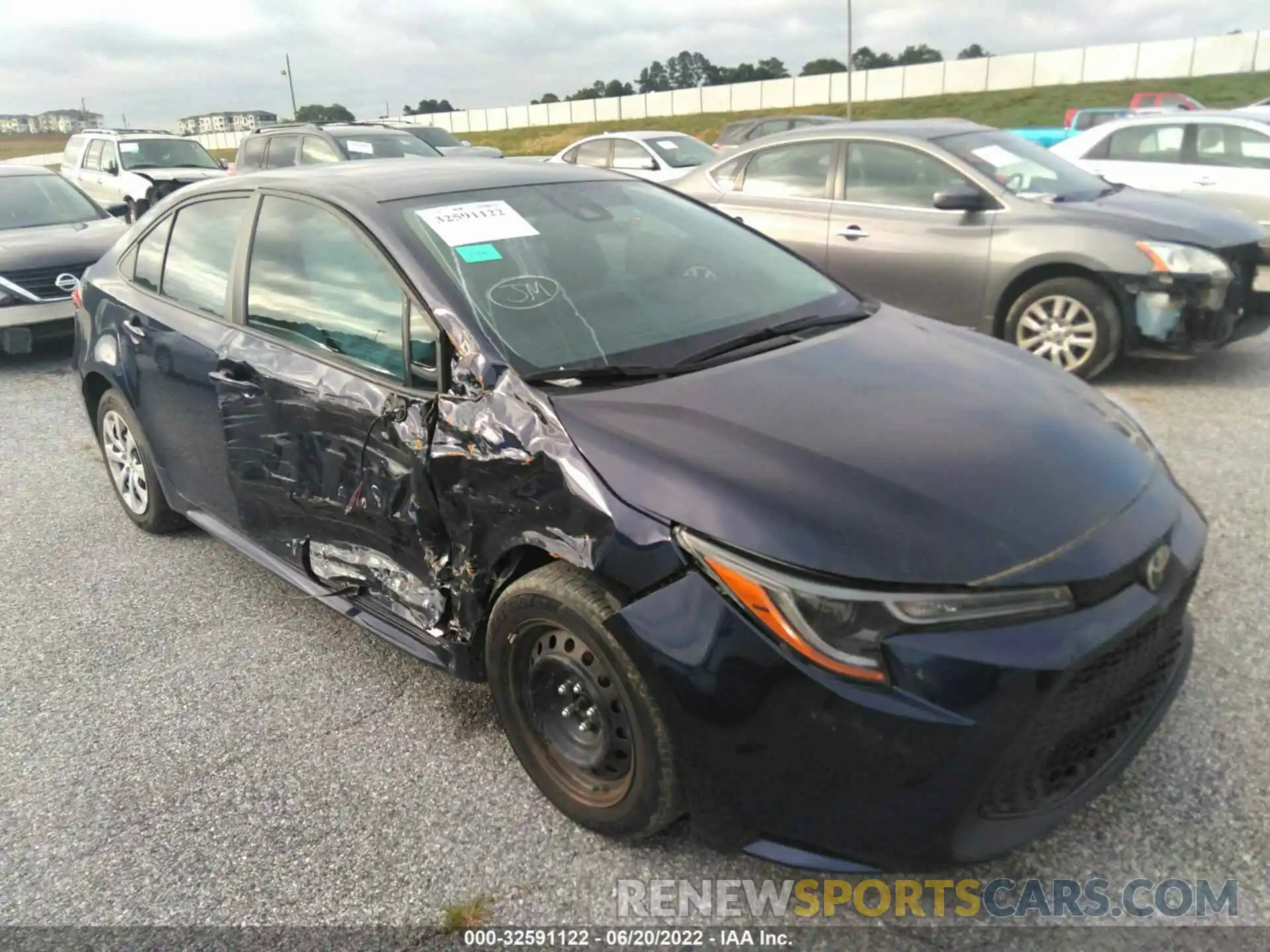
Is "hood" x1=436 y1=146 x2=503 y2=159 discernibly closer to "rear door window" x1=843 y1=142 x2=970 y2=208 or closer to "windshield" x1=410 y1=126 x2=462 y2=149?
"windshield" x1=410 y1=126 x2=462 y2=149

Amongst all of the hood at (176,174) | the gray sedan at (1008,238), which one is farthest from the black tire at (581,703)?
the hood at (176,174)

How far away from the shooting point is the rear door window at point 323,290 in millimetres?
2740

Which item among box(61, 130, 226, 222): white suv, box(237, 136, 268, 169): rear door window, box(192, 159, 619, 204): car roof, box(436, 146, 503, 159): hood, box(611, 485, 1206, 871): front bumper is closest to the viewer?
box(611, 485, 1206, 871): front bumper

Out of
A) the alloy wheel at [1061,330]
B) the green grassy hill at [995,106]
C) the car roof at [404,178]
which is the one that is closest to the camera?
the car roof at [404,178]

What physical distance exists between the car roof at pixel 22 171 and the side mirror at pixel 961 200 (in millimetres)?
8614

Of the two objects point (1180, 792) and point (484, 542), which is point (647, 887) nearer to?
point (484, 542)

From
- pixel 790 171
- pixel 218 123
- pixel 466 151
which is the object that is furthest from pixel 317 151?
pixel 218 123

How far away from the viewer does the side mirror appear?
234 inches

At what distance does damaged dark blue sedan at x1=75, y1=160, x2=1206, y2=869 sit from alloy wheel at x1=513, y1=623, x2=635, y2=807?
1 cm

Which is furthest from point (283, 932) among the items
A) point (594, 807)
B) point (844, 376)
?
point (844, 376)

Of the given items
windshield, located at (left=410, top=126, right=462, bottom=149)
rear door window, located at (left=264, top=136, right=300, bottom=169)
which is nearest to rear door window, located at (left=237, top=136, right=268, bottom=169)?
rear door window, located at (left=264, top=136, right=300, bottom=169)

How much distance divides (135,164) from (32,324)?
8.18 meters

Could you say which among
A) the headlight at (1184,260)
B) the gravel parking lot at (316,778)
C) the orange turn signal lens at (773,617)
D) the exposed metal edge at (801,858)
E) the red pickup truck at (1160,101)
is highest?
the red pickup truck at (1160,101)

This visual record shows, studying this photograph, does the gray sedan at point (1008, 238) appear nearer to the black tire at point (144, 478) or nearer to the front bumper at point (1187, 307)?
the front bumper at point (1187, 307)
